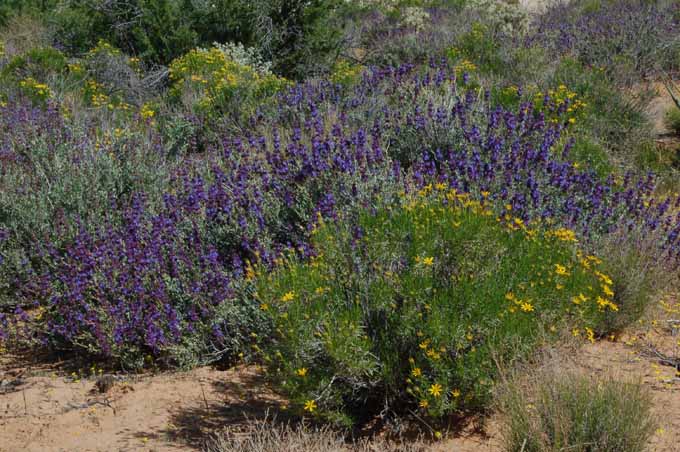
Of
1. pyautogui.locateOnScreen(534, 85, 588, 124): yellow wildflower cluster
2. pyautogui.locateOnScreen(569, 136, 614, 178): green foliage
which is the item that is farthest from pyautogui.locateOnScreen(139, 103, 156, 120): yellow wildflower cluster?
pyautogui.locateOnScreen(569, 136, 614, 178): green foliage

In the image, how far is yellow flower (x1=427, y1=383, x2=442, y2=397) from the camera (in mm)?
3260

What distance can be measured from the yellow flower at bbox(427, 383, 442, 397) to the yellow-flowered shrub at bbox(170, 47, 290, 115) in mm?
5174

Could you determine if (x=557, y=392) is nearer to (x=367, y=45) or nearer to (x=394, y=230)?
(x=394, y=230)

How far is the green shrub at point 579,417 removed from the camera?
2998 mm

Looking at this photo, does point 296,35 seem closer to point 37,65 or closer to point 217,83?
point 217,83

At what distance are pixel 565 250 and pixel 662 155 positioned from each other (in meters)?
4.77

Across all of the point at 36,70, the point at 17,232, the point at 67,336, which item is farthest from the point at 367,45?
the point at 67,336

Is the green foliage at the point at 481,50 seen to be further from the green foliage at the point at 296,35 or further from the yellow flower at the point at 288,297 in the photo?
the yellow flower at the point at 288,297

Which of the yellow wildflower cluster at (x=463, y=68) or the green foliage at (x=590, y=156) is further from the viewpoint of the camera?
the yellow wildflower cluster at (x=463, y=68)

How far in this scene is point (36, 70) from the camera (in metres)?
10.6

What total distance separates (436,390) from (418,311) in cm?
38

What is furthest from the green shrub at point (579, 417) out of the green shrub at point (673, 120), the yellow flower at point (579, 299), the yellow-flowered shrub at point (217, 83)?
the green shrub at point (673, 120)

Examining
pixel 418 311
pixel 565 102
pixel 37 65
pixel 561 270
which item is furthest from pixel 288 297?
pixel 37 65

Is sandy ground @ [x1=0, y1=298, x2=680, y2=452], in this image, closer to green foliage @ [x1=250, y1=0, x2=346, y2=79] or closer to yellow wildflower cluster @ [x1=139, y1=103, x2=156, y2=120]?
yellow wildflower cluster @ [x1=139, y1=103, x2=156, y2=120]
